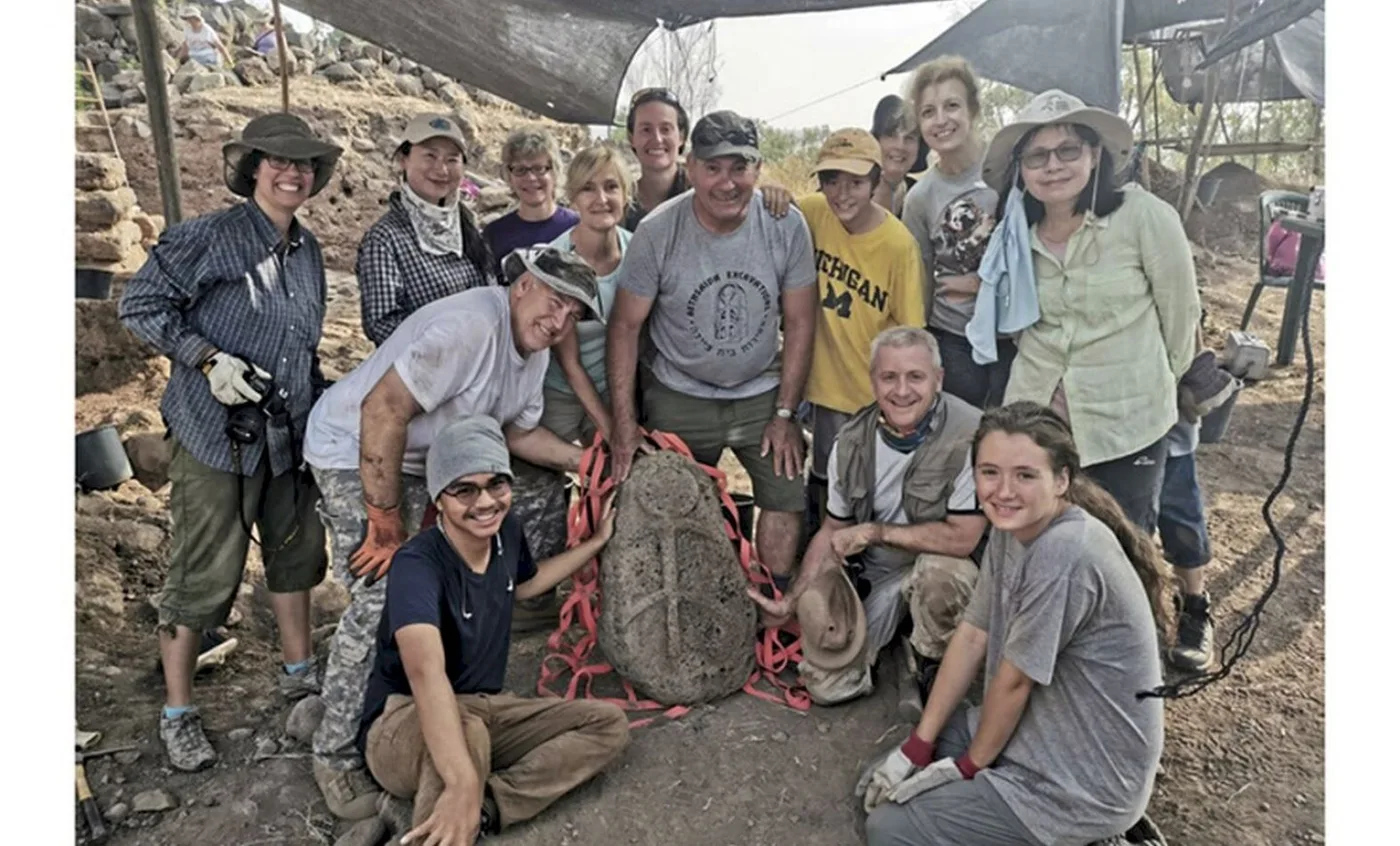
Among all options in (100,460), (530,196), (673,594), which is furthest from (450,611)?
(100,460)

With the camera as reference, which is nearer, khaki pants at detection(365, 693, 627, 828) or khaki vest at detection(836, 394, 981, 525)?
khaki pants at detection(365, 693, 627, 828)

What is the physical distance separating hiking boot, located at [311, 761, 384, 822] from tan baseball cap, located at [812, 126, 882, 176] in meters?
2.44

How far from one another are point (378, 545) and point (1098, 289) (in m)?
2.40

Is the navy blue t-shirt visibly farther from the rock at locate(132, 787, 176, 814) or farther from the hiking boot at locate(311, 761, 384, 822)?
the rock at locate(132, 787, 176, 814)

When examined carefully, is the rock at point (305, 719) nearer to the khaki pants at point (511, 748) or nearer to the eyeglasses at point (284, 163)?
the khaki pants at point (511, 748)

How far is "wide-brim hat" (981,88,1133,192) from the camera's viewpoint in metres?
2.90

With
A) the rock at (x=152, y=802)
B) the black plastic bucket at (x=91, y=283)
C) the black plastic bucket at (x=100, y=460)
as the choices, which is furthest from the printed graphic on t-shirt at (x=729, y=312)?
the black plastic bucket at (x=91, y=283)

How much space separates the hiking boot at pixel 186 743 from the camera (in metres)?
2.99

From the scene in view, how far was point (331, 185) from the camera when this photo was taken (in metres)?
9.34

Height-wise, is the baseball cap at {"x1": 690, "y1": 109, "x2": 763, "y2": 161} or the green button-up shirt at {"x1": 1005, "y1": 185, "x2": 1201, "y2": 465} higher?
the baseball cap at {"x1": 690, "y1": 109, "x2": 763, "y2": 161}

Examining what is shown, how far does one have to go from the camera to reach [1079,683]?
240 cm

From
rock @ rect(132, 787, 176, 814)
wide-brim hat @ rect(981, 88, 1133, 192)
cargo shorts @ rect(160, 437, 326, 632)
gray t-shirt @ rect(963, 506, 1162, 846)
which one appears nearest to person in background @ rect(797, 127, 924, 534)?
wide-brim hat @ rect(981, 88, 1133, 192)

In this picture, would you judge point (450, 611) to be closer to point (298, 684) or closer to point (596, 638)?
point (596, 638)

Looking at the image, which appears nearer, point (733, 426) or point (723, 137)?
point (723, 137)
